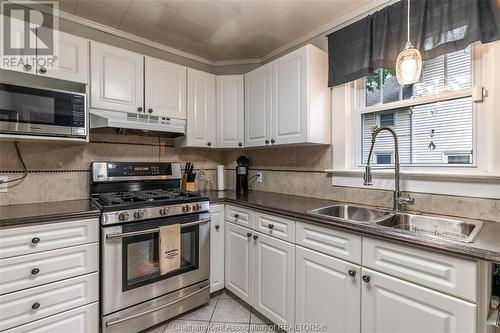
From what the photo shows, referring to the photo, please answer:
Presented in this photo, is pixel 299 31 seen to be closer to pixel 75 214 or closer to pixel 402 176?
pixel 402 176

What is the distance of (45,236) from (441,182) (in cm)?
240

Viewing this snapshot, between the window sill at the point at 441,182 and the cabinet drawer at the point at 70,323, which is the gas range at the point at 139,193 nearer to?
the cabinet drawer at the point at 70,323

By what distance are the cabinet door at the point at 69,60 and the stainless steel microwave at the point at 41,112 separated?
164 millimetres

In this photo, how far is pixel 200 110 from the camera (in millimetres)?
2508

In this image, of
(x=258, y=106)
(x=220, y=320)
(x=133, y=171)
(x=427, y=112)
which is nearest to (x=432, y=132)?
(x=427, y=112)

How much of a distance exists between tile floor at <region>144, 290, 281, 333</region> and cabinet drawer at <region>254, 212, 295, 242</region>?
28.2 inches

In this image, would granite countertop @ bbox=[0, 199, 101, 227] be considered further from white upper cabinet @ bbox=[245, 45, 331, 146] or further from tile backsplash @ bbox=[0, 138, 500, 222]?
white upper cabinet @ bbox=[245, 45, 331, 146]

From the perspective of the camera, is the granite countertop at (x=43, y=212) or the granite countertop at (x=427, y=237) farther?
the granite countertop at (x=43, y=212)

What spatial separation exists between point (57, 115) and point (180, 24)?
1243 mm

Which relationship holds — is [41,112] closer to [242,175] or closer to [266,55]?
[242,175]

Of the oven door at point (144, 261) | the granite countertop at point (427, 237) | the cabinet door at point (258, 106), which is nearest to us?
the granite countertop at point (427, 237)

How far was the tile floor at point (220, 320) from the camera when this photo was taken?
1827 millimetres

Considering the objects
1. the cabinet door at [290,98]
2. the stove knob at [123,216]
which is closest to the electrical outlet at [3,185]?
the stove knob at [123,216]

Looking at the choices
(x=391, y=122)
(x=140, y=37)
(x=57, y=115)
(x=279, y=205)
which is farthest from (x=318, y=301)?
(x=140, y=37)
